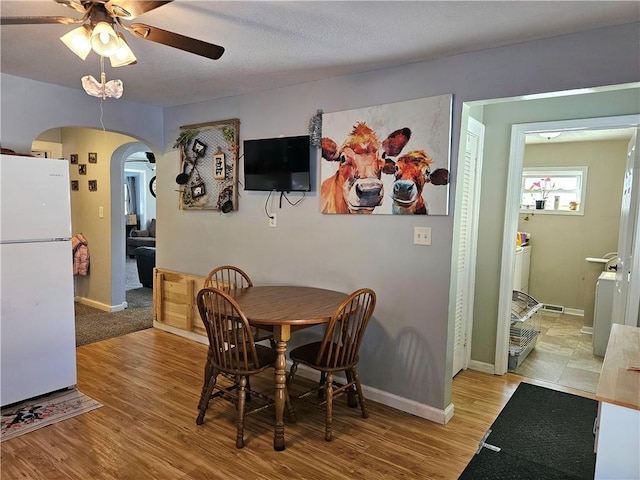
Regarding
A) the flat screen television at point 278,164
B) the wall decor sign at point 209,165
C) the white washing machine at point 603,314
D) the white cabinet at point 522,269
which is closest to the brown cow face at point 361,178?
the flat screen television at point 278,164

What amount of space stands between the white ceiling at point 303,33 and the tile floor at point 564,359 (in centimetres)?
264

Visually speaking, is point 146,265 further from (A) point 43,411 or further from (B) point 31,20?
(B) point 31,20

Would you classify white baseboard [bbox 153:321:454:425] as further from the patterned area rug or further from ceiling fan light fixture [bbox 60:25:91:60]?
ceiling fan light fixture [bbox 60:25:91:60]

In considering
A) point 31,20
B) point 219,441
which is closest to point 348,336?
point 219,441

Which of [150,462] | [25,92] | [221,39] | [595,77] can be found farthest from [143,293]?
[595,77]

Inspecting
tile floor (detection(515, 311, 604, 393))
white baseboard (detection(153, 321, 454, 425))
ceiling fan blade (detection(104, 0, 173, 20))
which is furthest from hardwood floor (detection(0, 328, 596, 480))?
ceiling fan blade (detection(104, 0, 173, 20))

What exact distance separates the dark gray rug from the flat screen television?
2.19 m

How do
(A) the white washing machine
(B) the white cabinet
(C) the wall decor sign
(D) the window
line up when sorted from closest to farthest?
(C) the wall decor sign → (A) the white washing machine → (B) the white cabinet → (D) the window

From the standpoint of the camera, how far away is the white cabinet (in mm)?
4973

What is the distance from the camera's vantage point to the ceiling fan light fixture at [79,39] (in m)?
1.68

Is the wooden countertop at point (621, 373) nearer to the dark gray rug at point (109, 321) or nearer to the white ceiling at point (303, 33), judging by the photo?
the white ceiling at point (303, 33)

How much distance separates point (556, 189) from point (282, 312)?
4817 millimetres

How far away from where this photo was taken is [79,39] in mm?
1708

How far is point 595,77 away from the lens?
2.12 metres
